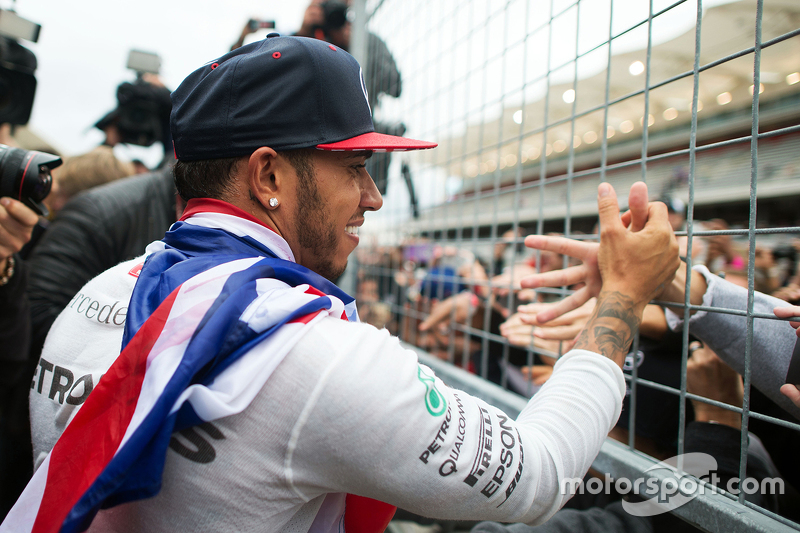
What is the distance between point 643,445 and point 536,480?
851 millimetres

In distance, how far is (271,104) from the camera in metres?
0.90

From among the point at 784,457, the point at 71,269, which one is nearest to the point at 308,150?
A: the point at 71,269

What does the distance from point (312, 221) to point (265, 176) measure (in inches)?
5.5

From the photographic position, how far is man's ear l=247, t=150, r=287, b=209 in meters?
0.92

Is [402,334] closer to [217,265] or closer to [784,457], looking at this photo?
[784,457]

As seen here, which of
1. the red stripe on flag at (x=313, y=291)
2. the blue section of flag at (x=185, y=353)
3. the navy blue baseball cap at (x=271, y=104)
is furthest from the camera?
the navy blue baseball cap at (x=271, y=104)

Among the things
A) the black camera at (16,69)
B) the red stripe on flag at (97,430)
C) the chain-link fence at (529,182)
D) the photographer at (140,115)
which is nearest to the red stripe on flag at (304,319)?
the red stripe on flag at (97,430)

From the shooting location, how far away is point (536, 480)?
2.47 feet

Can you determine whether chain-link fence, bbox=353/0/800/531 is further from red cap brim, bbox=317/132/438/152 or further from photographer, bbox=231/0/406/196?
red cap brim, bbox=317/132/438/152

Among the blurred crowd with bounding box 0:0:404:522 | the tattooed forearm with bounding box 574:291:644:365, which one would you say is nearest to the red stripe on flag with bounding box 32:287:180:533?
the blurred crowd with bounding box 0:0:404:522

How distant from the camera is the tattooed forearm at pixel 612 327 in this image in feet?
3.05

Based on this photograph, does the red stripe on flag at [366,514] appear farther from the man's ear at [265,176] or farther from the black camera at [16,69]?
the black camera at [16,69]

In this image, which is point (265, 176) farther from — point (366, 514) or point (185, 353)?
point (366, 514)

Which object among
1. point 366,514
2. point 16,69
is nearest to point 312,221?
point 366,514
